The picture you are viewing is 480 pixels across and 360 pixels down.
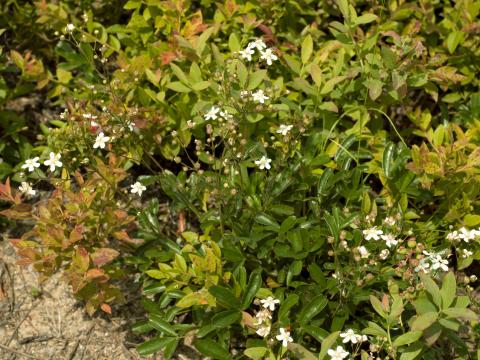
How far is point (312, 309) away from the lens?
2.43 metres

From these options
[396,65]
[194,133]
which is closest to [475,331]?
[396,65]

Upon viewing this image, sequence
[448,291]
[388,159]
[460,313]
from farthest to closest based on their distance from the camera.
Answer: [388,159] → [448,291] → [460,313]

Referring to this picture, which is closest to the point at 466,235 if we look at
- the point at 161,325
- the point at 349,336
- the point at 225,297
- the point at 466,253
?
the point at 466,253

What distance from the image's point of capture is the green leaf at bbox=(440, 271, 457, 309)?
219cm

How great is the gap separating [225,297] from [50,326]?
39.5 inches

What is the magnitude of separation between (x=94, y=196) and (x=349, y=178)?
1.11 metres

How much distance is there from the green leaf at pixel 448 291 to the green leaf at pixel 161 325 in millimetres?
1039

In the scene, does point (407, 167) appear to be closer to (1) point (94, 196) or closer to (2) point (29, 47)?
(1) point (94, 196)

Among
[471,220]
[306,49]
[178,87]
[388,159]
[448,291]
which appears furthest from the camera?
[306,49]

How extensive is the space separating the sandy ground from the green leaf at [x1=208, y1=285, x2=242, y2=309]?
1.86ft

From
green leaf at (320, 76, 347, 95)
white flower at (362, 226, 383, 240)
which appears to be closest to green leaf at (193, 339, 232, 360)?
white flower at (362, 226, 383, 240)

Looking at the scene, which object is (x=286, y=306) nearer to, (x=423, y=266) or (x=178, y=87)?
(x=423, y=266)

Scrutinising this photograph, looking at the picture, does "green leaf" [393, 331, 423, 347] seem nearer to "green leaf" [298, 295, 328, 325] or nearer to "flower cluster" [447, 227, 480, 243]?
"green leaf" [298, 295, 328, 325]

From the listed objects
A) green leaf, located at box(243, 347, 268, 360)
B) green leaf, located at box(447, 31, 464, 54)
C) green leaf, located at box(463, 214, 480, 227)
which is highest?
green leaf, located at box(447, 31, 464, 54)
